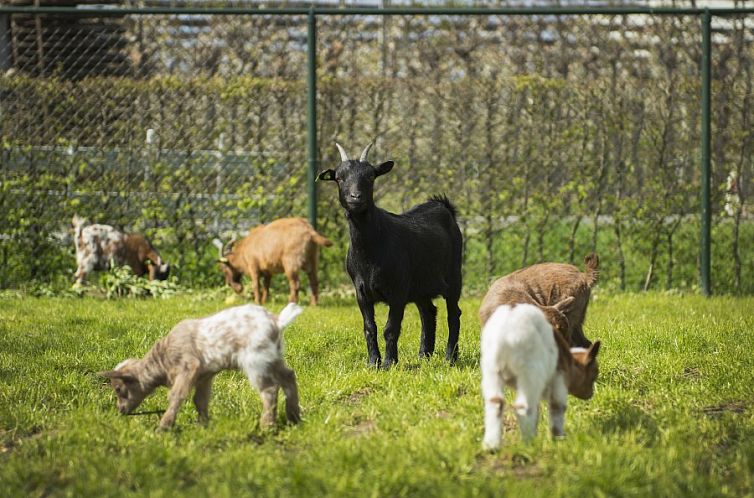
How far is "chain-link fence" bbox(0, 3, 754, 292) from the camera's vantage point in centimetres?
1167

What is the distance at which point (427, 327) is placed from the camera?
7582mm

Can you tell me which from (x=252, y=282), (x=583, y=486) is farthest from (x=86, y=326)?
(x=583, y=486)

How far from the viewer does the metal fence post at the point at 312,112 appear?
11141mm

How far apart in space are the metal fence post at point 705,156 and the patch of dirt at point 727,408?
223 inches

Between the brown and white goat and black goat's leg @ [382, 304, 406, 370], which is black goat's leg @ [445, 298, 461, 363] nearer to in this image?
black goat's leg @ [382, 304, 406, 370]

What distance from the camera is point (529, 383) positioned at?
14.8 ft

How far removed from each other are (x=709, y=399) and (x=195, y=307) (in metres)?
5.76

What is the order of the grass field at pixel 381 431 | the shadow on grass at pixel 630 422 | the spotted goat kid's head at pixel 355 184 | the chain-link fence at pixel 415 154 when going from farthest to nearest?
the chain-link fence at pixel 415 154, the spotted goat kid's head at pixel 355 184, the shadow on grass at pixel 630 422, the grass field at pixel 381 431

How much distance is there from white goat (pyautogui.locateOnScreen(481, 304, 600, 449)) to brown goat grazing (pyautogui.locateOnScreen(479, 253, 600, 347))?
145 centimetres

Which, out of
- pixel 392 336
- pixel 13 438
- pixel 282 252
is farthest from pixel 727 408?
pixel 282 252

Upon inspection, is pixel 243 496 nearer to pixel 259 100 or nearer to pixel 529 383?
pixel 529 383

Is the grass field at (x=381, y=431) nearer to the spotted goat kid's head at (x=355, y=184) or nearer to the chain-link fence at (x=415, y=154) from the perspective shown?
the spotted goat kid's head at (x=355, y=184)

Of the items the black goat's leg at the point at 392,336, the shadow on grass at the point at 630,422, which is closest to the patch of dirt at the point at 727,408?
the shadow on grass at the point at 630,422

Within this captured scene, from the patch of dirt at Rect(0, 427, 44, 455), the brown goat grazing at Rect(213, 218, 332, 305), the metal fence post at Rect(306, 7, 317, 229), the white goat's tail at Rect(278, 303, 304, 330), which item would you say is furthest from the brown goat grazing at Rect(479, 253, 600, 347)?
the metal fence post at Rect(306, 7, 317, 229)
